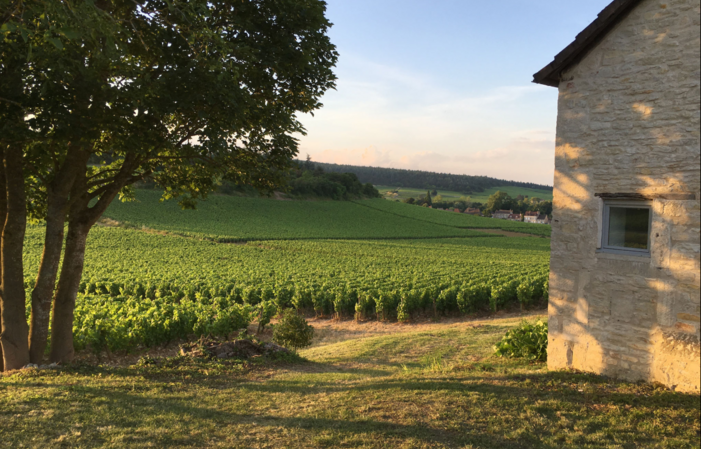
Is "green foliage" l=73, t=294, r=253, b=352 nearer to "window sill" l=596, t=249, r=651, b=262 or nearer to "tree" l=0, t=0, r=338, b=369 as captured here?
"tree" l=0, t=0, r=338, b=369

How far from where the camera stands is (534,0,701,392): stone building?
19.4ft

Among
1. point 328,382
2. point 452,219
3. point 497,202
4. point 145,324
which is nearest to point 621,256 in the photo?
point 328,382

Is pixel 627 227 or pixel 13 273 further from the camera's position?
pixel 13 273

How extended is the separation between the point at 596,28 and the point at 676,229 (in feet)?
9.73

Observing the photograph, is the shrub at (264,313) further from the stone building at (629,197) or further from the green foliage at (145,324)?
the stone building at (629,197)

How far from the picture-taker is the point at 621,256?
653 cm

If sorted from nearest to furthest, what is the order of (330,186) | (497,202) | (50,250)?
1. (50,250)
2. (330,186)
3. (497,202)

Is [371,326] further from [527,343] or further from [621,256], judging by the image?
[621,256]

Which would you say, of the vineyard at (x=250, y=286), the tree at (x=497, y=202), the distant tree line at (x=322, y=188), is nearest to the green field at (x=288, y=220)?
the distant tree line at (x=322, y=188)

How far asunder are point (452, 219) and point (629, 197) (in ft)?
253

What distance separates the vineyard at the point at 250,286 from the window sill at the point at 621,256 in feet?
36.5

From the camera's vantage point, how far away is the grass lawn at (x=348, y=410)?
198 inches

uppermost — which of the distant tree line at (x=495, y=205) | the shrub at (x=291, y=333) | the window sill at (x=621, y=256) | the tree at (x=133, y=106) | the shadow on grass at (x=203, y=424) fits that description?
the distant tree line at (x=495, y=205)

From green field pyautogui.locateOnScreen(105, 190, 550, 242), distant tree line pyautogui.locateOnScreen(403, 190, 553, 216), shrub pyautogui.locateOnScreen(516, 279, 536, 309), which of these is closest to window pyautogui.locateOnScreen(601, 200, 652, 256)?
shrub pyautogui.locateOnScreen(516, 279, 536, 309)
